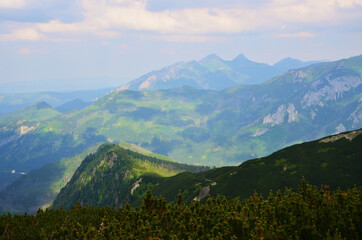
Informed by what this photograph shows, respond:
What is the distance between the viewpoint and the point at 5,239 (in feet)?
207

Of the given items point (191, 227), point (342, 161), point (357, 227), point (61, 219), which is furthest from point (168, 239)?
point (342, 161)

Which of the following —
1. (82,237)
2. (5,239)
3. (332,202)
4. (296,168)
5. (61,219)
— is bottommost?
(296,168)

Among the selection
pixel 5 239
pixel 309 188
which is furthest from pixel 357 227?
pixel 5 239

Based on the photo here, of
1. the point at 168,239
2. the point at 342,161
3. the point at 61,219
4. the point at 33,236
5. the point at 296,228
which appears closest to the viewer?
the point at 296,228

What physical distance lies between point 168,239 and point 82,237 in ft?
44.2

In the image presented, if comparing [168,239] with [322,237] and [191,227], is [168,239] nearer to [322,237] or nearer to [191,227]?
[191,227]

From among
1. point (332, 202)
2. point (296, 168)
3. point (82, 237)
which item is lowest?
point (296, 168)

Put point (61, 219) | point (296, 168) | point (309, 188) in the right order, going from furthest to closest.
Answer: point (296, 168) < point (61, 219) < point (309, 188)

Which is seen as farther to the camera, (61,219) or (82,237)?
(61,219)

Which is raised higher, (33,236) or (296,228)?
(296,228)

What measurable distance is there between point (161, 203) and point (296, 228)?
22.9 metres

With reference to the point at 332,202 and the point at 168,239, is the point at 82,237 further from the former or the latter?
the point at 332,202

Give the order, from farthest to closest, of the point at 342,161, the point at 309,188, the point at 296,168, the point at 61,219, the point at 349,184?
the point at 296,168, the point at 342,161, the point at 349,184, the point at 61,219, the point at 309,188

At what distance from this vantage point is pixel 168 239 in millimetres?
41062
